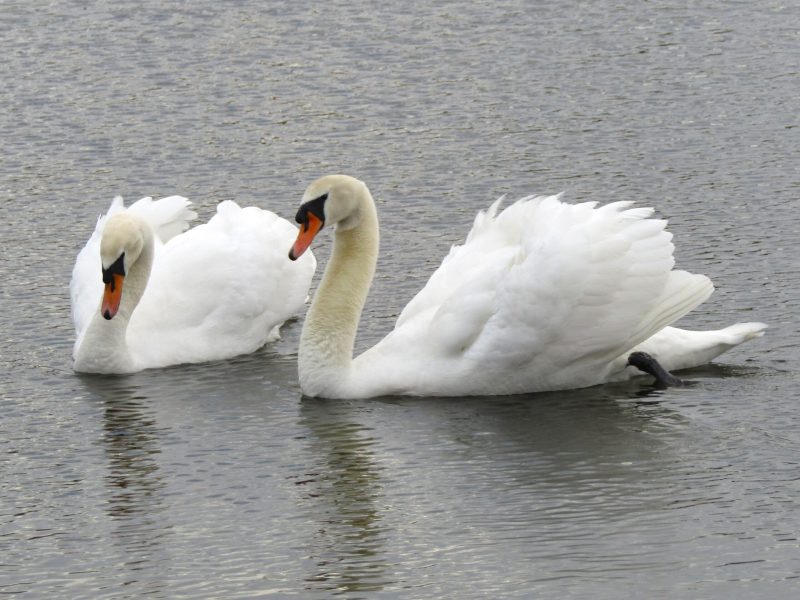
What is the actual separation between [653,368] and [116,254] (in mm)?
2879

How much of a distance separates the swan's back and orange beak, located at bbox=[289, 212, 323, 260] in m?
0.66

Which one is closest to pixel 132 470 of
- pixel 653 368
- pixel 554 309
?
pixel 554 309

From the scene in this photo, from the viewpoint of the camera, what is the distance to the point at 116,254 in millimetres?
10000

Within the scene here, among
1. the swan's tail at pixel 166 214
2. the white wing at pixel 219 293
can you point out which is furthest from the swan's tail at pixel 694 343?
the swan's tail at pixel 166 214

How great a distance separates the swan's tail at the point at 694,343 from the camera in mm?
9734

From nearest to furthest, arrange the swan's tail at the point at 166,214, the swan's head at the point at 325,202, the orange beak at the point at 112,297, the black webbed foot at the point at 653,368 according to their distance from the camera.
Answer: the black webbed foot at the point at 653,368, the swan's head at the point at 325,202, the orange beak at the point at 112,297, the swan's tail at the point at 166,214

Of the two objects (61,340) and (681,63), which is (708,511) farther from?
(681,63)

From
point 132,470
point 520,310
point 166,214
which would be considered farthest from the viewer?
point 166,214

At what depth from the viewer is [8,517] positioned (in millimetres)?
8078

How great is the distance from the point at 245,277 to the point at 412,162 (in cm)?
291

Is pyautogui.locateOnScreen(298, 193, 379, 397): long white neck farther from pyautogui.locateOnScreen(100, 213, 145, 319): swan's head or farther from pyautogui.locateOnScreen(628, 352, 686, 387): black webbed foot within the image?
pyautogui.locateOnScreen(628, 352, 686, 387): black webbed foot

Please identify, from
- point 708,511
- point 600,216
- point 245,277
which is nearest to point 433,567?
point 708,511

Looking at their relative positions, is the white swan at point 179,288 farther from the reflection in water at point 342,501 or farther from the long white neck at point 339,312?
the reflection in water at point 342,501

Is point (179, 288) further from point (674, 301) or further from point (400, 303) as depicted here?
point (674, 301)
